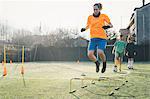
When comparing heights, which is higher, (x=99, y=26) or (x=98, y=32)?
(x=99, y=26)

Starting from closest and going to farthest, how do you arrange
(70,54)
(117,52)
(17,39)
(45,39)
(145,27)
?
(117,52) → (70,54) → (145,27) → (17,39) → (45,39)

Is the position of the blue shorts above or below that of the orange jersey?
below

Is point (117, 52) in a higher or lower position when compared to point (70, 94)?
higher

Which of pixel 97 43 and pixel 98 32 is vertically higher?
pixel 98 32

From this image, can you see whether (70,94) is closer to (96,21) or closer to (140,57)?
(96,21)

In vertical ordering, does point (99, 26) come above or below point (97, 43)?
above

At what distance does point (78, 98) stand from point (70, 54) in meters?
24.9

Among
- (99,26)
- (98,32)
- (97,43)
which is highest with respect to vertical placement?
(99,26)

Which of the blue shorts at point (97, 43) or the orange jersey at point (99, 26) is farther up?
the orange jersey at point (99, 26)

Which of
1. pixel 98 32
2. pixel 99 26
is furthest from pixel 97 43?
pixel 99 26

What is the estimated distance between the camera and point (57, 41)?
38.3 metres

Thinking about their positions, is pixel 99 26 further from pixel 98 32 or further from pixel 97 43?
pixel 97 43

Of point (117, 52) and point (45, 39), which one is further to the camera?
point (45, 39)

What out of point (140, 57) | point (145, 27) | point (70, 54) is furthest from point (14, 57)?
point (145, 27)
